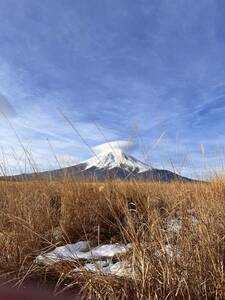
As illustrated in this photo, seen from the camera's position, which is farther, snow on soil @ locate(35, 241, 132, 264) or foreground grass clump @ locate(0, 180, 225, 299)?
snow on soil @ locate(35, 241, 132, 264)

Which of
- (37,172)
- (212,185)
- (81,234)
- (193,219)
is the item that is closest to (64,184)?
(37,172)

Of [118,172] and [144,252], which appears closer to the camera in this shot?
[144,252]

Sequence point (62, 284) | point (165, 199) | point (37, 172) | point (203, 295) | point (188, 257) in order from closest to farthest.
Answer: point (203, 295) < point (188, 257) < point (62, 284) < point (165, 199) < point (37, 172)

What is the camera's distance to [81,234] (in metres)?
3.77

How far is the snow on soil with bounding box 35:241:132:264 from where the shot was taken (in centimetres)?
275

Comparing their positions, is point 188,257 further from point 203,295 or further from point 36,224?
point 36,224

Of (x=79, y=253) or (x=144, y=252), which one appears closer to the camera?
(x=144, y=252)

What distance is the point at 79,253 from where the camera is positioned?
126 inches

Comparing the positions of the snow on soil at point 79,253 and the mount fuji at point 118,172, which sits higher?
the mount fuji at point 118,172

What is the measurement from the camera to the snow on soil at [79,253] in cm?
275

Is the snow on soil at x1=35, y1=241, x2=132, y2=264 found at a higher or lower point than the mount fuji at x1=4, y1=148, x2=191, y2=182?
lower

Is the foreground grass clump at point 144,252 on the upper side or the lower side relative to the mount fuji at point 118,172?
lower

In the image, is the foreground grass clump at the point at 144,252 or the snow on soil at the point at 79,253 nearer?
the foreground grass clump at the point at 144,252

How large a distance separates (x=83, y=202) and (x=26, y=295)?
2.08 meters
